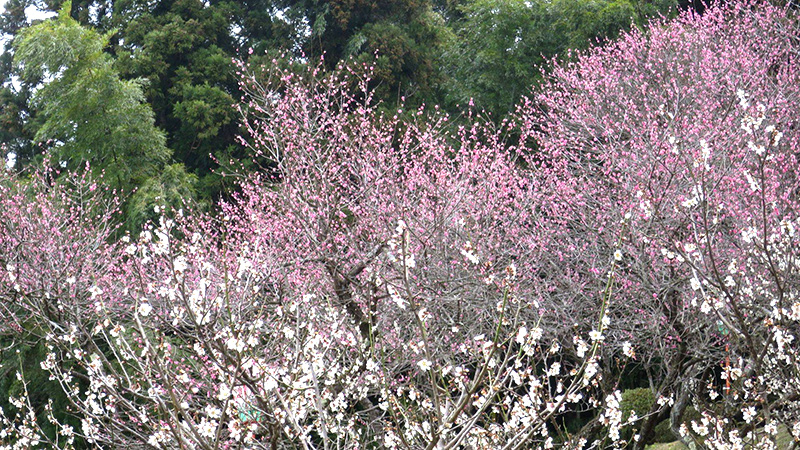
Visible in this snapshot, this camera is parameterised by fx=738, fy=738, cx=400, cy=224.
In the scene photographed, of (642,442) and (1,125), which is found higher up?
(1,125)

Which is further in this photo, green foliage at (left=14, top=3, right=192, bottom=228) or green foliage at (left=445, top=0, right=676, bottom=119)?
green foliage at (left=445, top=0, right=676, bottom=119)

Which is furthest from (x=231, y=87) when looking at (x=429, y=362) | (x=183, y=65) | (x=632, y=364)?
(x=429, y=362)

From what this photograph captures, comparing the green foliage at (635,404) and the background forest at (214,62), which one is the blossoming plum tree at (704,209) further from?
the background forest at (214,62)

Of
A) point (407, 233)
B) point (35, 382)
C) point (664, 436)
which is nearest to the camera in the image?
point (407, 233)

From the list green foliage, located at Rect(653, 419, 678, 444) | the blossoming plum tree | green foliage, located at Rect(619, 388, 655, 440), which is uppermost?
the blossoming plum tree

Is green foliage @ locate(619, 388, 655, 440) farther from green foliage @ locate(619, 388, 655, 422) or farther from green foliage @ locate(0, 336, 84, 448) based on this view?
green foliage @ locate(0, 336, 84, 448)

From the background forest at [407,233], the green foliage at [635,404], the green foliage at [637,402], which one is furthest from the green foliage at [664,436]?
the green foliage at [637,402]

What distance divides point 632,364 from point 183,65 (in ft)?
37.2

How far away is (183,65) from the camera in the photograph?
53.0 feet

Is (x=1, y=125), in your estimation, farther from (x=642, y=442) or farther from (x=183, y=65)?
(x=642, y=442)

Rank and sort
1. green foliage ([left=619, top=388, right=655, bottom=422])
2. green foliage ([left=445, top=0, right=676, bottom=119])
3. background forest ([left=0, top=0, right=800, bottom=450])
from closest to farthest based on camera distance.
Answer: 1. background forest ([left=0, top=0, right=800, bottom=450])
2. green foliage ([left=619, top=388, right=655, bottom=422])
3. green foliage ([left=445, top=0, right=676, bottom=119])

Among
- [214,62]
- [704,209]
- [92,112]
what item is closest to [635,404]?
[704,209]

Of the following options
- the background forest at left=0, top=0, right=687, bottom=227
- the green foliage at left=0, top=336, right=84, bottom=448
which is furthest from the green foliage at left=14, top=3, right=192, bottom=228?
the green foliage at left=0, top=336, right=84, bottom=448

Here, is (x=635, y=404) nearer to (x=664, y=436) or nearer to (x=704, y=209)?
(x=664, y=436)
